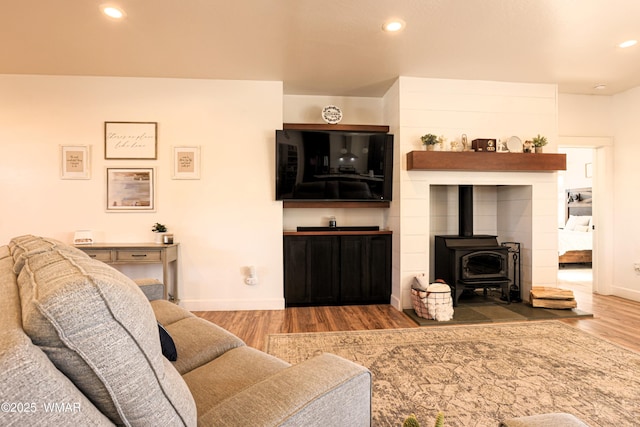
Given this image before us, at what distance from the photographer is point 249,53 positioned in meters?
3.13

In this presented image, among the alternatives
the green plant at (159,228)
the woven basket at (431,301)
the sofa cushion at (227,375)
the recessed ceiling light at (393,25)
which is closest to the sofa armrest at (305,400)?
the sofa cushion at (227,375)

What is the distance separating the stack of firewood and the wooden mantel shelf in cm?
140

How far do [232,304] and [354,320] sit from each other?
1436 millimetres

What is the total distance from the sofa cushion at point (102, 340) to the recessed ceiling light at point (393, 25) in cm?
274

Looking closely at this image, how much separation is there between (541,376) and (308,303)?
7.73ft

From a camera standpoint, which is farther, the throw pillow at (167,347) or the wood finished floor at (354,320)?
the wood finished floor at (354,320)

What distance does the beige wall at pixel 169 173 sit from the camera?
3555 mm

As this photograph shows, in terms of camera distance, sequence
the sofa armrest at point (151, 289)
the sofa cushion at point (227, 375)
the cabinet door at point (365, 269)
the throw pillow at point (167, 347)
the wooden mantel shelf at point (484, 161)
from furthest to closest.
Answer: the cabinet door at point (365, 269) < the wooden mantel shelf at point (484, 161) < the sofa armrest at point (151, 289) < the throw pillow at point (167, 347) < the sofa cushion at point (227, 375)

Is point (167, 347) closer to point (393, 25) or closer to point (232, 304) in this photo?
point (232, 304)

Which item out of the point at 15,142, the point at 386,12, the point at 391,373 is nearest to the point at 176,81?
the point at 15,142

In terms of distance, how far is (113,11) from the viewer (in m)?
2.45

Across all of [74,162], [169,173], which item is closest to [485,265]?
[169,173]

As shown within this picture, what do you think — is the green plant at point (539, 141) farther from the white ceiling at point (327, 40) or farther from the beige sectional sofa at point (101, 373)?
the beige sectional sofa at point (101, 373)

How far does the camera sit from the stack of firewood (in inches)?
141
